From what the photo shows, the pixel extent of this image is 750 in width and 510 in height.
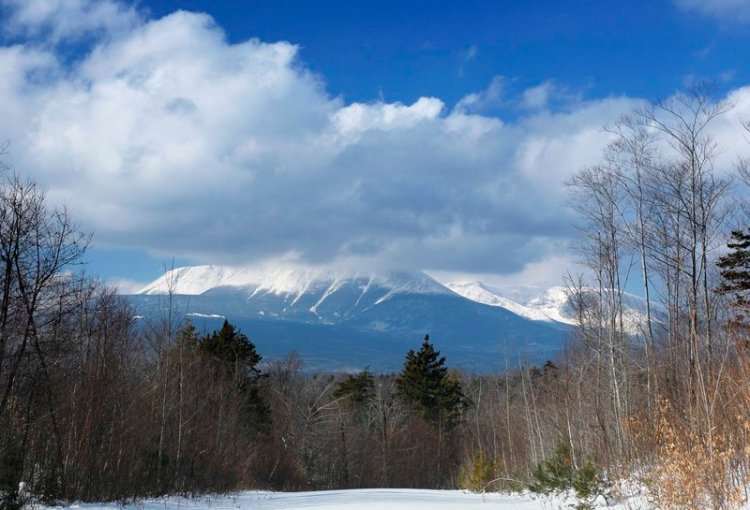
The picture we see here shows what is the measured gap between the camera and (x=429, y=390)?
174 feet

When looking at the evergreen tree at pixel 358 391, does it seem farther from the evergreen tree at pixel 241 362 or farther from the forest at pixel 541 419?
the forest at pixel 541 419

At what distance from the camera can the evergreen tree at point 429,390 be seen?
2067 inches

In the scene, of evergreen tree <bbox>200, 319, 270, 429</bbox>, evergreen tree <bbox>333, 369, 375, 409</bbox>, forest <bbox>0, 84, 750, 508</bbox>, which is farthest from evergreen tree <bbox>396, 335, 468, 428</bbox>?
forest <bbox>0, 84, 750, 508</bbox>

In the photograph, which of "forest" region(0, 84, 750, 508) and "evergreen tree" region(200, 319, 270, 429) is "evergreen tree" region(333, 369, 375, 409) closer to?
"evergreen tree" region(200, 319, 270, 429)

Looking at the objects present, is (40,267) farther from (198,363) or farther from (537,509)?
(198,363)

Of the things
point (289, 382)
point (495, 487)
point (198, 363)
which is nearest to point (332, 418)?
point (289, 382)

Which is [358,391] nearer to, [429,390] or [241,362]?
[429,390]

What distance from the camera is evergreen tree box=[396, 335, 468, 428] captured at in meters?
52.5

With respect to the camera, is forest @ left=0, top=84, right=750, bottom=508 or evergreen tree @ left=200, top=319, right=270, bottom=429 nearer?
forest @ left=0, top=84, right=750, bottom=508

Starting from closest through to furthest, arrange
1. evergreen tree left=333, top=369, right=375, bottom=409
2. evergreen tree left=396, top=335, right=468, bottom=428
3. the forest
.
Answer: the forest → evergreen tree left=396, top=335, right=468, bottom=428 → evergreen tree left=333, top=369, right=375, bottom=409

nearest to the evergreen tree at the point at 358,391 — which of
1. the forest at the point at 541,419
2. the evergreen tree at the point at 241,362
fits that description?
the evergreen tree at the point at 241,362

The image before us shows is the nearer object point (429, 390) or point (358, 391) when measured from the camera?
point (429, 390)

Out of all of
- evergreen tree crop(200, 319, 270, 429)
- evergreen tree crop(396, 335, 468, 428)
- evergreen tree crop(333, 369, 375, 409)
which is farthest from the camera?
evergreen tree crop(333, 369, 375, 409)

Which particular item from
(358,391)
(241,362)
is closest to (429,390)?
(358,391)
